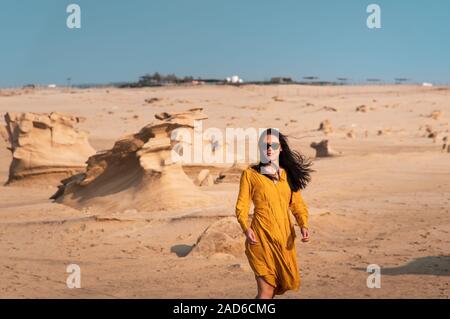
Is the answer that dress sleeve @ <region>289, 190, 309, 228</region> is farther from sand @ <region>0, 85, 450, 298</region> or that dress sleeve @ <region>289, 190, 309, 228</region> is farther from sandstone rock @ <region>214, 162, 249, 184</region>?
sandstone rock @ <region>214, 162, 249, 184</region>

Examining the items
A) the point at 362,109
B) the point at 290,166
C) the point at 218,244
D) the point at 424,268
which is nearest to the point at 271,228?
the point at 290,166

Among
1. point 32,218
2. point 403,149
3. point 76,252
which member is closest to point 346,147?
point 403,149

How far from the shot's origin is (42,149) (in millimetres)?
15453

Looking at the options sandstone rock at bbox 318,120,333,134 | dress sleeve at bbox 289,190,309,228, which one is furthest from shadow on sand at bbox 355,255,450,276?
sandstone rock at bbox 318,120,333,134

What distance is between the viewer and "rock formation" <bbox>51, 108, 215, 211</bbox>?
10.8 meters

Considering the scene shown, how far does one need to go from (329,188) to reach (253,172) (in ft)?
24.2

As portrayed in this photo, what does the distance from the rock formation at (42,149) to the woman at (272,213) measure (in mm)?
10553

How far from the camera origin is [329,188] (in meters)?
12.6

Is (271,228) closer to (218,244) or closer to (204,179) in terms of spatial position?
(218,244)

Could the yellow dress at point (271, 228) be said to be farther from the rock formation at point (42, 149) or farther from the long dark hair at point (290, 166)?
the rock formation at point (42, 149)

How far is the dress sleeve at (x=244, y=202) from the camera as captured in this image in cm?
527

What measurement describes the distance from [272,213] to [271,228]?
0.11 meters

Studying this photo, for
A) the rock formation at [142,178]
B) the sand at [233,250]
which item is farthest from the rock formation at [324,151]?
the rock formation at [142,178]
